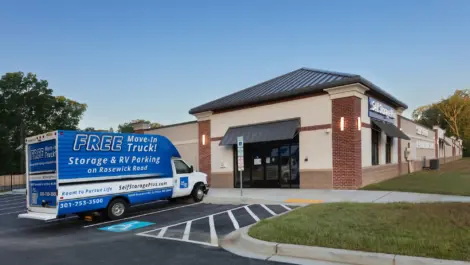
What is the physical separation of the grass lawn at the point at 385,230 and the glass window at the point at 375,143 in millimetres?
10936

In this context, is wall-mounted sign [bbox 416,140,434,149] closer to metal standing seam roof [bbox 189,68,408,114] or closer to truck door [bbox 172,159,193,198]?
metal standing seam roof [bbox 189,68,408,114]

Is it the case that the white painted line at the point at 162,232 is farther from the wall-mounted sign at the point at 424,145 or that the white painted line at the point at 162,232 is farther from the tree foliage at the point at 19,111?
the tree foliage at the point at 19,111

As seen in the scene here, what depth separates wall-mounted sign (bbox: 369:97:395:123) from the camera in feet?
61.6

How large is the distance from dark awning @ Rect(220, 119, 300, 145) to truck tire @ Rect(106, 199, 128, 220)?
9.04 metres

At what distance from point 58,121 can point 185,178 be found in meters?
38.8

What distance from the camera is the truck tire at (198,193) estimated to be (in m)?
14.9

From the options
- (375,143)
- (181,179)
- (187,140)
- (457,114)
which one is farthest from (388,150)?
(457,114)

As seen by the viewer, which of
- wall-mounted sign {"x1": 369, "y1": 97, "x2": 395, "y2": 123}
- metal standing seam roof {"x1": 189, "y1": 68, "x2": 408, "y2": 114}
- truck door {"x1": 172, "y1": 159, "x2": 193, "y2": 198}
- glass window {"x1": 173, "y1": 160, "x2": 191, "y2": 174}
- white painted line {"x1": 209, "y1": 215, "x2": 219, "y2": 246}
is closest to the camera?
white painted line {"x1": 209, "y1": 215, "x2": 219, "y2": 246}

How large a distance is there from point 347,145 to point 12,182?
32248mm

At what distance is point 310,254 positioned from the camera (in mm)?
6164

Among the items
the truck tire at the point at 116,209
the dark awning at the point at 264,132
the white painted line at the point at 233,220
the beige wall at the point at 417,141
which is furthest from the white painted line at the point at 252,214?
the beige wall at the point at 417,141

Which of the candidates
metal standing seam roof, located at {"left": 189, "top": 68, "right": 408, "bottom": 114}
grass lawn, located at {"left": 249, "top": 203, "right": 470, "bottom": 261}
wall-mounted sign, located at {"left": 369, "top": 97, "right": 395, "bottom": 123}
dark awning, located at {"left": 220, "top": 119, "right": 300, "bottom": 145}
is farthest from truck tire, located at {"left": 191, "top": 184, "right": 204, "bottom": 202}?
wall-mounted sign, located at {"left": 369, "top": 97, "right": 395, "bottom": 123}

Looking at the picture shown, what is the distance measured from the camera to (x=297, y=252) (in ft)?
20.6

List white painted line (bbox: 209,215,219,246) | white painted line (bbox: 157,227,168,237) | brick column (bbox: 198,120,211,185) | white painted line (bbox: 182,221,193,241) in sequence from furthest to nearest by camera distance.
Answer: brick column (bbox: 198,120,211,185) < white painted line (bbox: 157,227,168,237) < white painted line (bbox: 182,221,193,241) < white painted line (bbox: 209,215,219,246)
